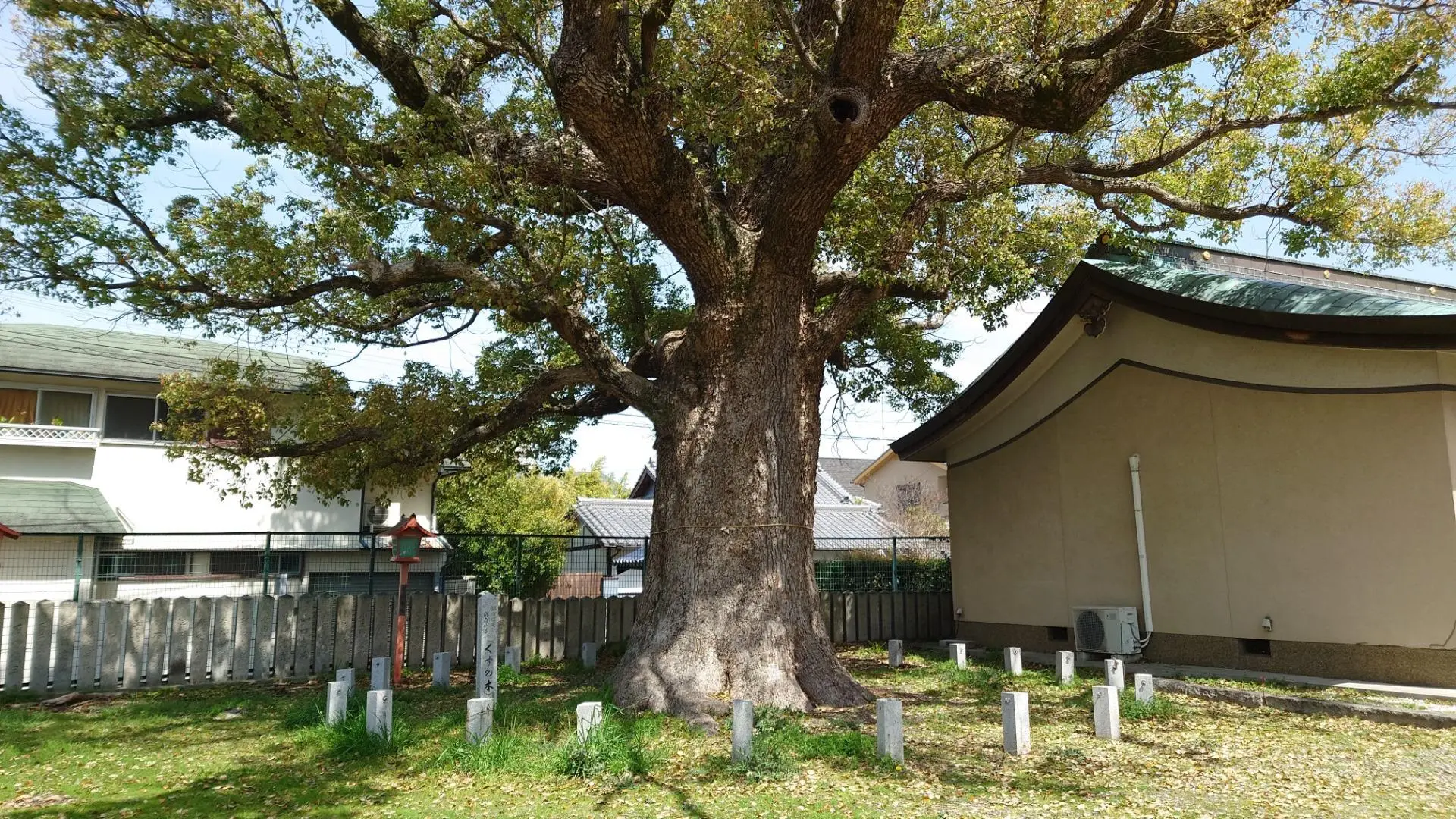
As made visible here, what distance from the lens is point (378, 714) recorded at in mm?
7777

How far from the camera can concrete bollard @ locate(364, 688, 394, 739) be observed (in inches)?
305

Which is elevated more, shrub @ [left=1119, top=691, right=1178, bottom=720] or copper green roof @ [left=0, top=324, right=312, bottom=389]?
copper green roof @ [left=0, top=324, right=312, bottom=389]

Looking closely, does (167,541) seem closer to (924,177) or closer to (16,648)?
(16,648)

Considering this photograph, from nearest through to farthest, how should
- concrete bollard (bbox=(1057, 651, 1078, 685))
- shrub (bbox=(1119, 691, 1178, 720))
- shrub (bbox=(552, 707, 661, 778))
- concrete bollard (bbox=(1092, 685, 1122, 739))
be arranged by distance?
1. shrub (bbox=(552, 707, 661, 778))
2. concrete bollard (bbox=(1092, 685, 1122, 739))
3. shrub (bbox=(1119, 691, 1178, 720))
4. concrete bollard (bbox=(1057, 651, 1078, 685))

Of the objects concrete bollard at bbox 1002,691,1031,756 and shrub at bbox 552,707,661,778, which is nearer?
shrub at bbox 552,707,661,778

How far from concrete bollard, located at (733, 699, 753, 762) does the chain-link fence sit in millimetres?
9379

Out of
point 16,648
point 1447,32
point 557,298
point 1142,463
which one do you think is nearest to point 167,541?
point 16,648

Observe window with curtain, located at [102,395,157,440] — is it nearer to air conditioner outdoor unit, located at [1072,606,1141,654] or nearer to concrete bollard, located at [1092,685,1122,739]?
air conditioner outdoor unit, located at [1072,606,1141,654]

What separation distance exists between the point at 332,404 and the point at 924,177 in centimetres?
874

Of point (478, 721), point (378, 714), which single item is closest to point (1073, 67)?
point (478, 721)

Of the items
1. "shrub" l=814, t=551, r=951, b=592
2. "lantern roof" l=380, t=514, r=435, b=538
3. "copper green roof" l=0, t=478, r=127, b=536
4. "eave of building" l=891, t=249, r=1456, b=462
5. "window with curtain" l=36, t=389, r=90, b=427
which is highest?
"window with curtain" l=36, t=389, r=90, b=427

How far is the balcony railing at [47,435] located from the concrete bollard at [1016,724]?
2299cm

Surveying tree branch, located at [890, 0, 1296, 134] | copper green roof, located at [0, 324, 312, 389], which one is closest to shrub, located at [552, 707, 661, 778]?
tree branch, located at [890, 0, 1296, 134]

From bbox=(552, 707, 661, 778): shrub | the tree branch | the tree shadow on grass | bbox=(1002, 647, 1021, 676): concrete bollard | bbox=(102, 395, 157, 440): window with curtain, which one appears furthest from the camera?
bbox=(102, 395, 157, 440): window with curtain
